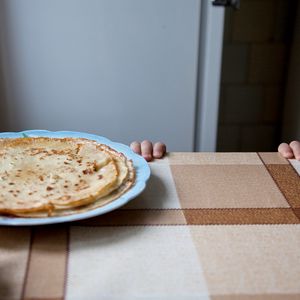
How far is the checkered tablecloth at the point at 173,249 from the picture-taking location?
59cm

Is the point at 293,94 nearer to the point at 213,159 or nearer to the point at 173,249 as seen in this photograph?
the point at 213,159

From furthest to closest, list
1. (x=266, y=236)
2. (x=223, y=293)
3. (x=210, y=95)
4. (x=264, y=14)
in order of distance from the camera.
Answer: (x=264, y=14), (x=210, y=95), (x=266, y=236), (x=223, y=293)

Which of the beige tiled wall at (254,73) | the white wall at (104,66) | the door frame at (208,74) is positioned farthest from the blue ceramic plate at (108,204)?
the beige tiled wall at (254,73)

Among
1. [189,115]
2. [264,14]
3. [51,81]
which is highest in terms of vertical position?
[264,14]

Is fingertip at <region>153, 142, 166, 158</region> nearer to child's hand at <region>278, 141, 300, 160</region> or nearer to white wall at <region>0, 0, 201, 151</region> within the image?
child's hand at <region>278, 141, 300, 160</region>

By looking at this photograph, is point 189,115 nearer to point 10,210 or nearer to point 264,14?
point 264,14

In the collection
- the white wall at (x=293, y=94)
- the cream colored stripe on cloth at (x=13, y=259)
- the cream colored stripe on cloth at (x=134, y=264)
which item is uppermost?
the cream colored stripe on cloth at (x=13, y=259)

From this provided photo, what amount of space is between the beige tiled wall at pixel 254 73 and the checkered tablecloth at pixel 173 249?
4.24 ft

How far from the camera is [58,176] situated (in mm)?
802

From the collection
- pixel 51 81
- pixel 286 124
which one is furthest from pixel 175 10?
pixel 286 124

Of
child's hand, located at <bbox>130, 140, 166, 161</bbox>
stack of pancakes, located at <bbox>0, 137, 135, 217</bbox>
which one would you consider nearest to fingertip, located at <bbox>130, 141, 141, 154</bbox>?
child's hand, located at <bbox>130, 140, 166, 161</bbox>

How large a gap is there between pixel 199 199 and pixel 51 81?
102 cm

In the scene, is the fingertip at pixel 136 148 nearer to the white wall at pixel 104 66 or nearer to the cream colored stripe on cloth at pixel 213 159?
the cream colored stripe on cloth at pixel 213 159

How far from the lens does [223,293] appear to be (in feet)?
1.92
